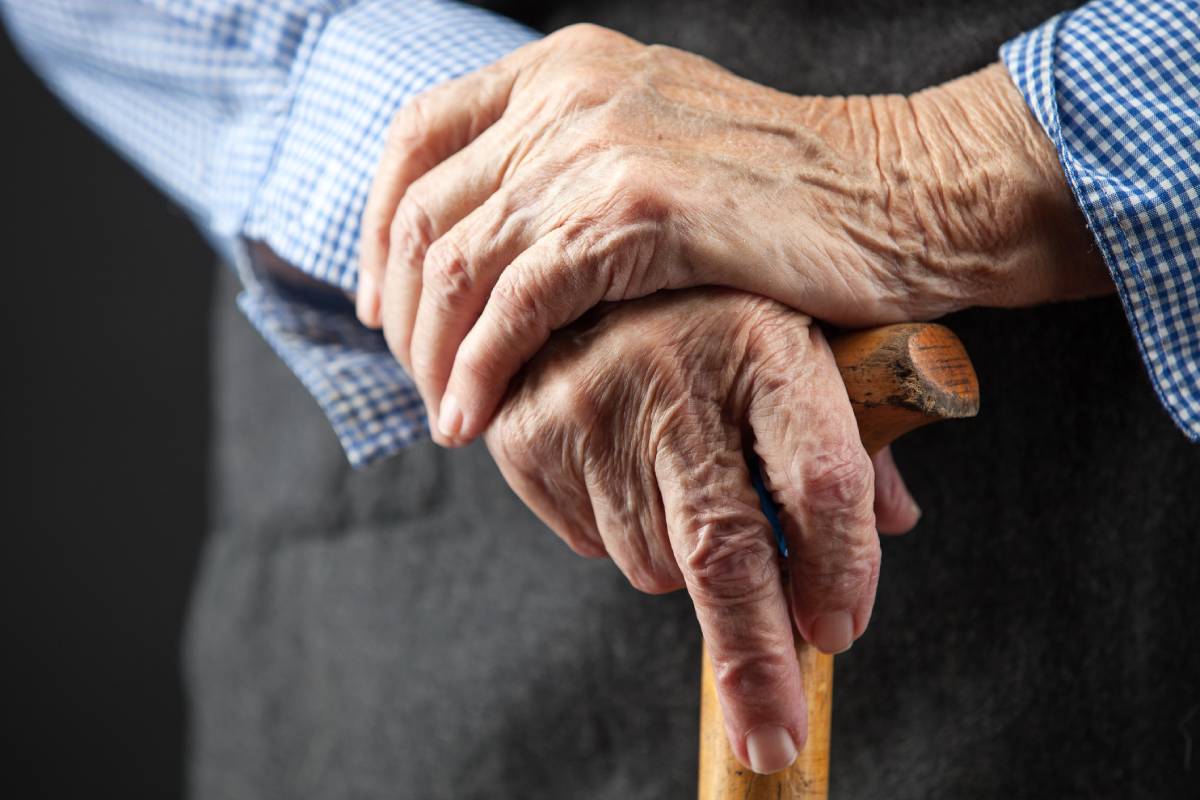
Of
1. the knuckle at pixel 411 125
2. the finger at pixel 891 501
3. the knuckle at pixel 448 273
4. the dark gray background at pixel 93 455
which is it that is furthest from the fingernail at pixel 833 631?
the dark gray background at pixel 93 455

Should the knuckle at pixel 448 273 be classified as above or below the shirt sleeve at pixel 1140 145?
below

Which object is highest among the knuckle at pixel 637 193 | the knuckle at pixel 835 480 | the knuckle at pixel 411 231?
the knuckle at pixel 637 193

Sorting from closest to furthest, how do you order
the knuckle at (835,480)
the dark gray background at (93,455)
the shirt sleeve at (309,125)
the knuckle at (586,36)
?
the knuckle at (835,480), the knuckle at (586,36), the shirt sleeve at (309,125), the dark gray background at (93,455)

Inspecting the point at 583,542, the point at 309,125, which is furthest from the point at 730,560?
the point at 309,125

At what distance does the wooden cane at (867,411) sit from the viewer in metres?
0.50

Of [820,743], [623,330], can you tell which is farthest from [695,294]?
[820,743]

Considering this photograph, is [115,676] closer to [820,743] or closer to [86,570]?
[86,570]

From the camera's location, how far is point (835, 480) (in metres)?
0.50

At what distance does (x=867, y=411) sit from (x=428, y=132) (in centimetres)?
29

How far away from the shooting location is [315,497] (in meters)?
1.02

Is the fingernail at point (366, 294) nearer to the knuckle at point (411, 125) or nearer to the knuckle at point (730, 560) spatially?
the knuckle at point (411, 125)

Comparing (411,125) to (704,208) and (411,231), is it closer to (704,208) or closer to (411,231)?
(411,231)

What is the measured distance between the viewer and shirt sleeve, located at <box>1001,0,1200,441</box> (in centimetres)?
52

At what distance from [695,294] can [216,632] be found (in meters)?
0.82
